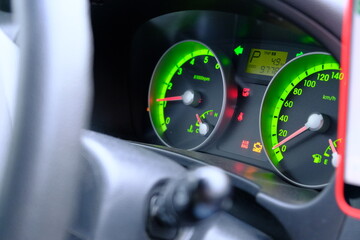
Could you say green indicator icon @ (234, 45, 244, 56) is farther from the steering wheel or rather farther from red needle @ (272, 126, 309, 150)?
the steering wheel

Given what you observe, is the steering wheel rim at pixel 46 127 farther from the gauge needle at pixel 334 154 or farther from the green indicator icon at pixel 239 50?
the green indicator icon at pixel 239 50

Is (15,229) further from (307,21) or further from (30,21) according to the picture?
(307,21)

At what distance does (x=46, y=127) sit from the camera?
545 mm

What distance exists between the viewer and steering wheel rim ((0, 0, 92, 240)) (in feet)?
1.78

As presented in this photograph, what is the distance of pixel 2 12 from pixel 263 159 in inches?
33.8

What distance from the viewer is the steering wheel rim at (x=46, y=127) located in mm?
543

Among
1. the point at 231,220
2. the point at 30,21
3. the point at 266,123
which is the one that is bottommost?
the point at 231,220

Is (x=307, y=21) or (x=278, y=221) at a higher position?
(x=307, y=21)

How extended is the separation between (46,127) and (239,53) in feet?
3.70

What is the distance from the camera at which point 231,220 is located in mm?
978

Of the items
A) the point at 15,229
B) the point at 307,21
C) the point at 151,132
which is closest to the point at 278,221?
the point at 307,21

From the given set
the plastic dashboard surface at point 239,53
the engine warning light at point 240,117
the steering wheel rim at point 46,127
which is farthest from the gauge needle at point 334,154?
the steering wheel rim at point 46,127

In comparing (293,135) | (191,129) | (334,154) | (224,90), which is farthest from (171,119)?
(334,154)

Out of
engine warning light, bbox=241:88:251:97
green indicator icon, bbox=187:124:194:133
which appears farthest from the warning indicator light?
green indicator icon, bbox=187:124:194:133
